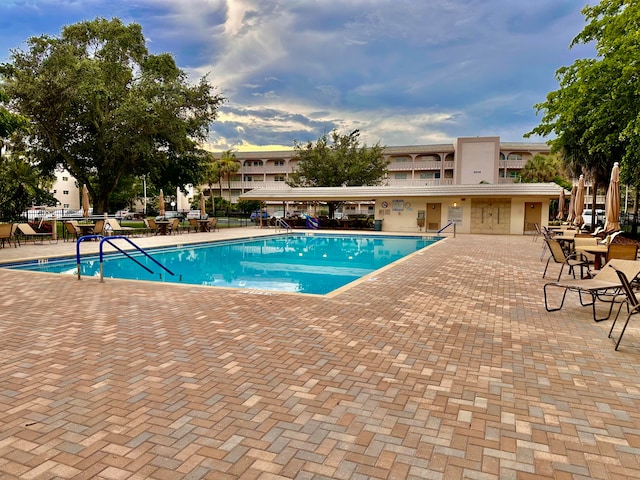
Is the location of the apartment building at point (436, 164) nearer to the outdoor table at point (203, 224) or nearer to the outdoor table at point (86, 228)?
the outdoor table at point (203, 224)

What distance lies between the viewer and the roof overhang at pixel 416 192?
2335 cm

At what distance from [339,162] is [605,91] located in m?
23.2

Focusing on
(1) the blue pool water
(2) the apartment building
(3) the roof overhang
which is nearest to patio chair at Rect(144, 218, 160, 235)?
(1) the blue pool water

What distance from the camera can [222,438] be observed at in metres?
2.51

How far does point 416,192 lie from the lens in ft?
84.7

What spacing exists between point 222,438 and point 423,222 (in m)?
24.9

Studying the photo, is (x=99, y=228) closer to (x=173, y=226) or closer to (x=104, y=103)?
(x=173, y=226)

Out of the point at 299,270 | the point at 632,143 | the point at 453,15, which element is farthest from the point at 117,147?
the point at 632,143

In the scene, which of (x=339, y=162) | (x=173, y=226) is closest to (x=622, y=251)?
(x=173, y=226)

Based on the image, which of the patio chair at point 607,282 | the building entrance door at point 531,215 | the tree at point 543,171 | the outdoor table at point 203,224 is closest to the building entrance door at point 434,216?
the building entrance door at point 531,215

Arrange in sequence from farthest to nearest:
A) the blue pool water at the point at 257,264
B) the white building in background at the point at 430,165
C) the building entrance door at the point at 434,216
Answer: the white building in background at the point at 430,165
the building entrance door at the point at 434,216
the blue pool water at the point at 257,264

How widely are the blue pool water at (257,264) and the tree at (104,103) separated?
9361 mm

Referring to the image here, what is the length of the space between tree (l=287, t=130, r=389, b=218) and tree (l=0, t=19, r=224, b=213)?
11754mm

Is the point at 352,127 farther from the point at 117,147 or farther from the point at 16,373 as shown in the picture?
the point at 16,373
